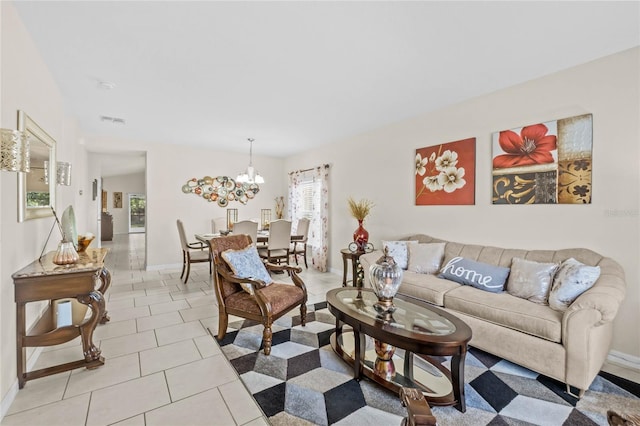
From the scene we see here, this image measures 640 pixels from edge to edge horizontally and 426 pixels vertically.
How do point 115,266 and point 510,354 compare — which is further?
point 115,266

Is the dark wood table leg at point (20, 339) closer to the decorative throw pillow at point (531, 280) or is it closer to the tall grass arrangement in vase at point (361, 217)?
the tall grass arrangement in vase at point (361, 217)

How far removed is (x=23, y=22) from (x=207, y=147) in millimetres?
3904

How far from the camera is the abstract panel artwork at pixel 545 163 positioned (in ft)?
8.25

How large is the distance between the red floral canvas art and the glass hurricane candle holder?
175cm

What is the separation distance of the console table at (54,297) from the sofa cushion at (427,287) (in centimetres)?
279

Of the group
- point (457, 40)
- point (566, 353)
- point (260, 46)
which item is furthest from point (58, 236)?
point (566, 353)

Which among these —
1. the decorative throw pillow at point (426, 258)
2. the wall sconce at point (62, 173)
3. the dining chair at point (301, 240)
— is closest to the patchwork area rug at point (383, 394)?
the decorative throw pillow at point (426, 258)

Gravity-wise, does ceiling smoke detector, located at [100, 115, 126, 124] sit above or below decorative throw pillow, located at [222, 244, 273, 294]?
above

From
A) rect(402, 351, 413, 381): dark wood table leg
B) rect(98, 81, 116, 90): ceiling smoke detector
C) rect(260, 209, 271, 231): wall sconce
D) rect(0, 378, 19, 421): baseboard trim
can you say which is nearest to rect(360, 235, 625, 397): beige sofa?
rect(402, 351, 413, 381): dark wood table leg

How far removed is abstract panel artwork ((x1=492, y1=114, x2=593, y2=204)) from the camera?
2514 mm

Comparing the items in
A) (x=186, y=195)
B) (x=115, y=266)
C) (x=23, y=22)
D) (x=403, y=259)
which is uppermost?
(x=23, y=22)

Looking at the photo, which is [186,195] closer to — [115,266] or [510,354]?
[115,266]

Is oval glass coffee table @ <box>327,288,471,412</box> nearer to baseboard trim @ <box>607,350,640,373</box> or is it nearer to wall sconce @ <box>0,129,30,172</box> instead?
baseboard trim @ <box>607,350,640,373</box>

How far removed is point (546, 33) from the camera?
208 cm
